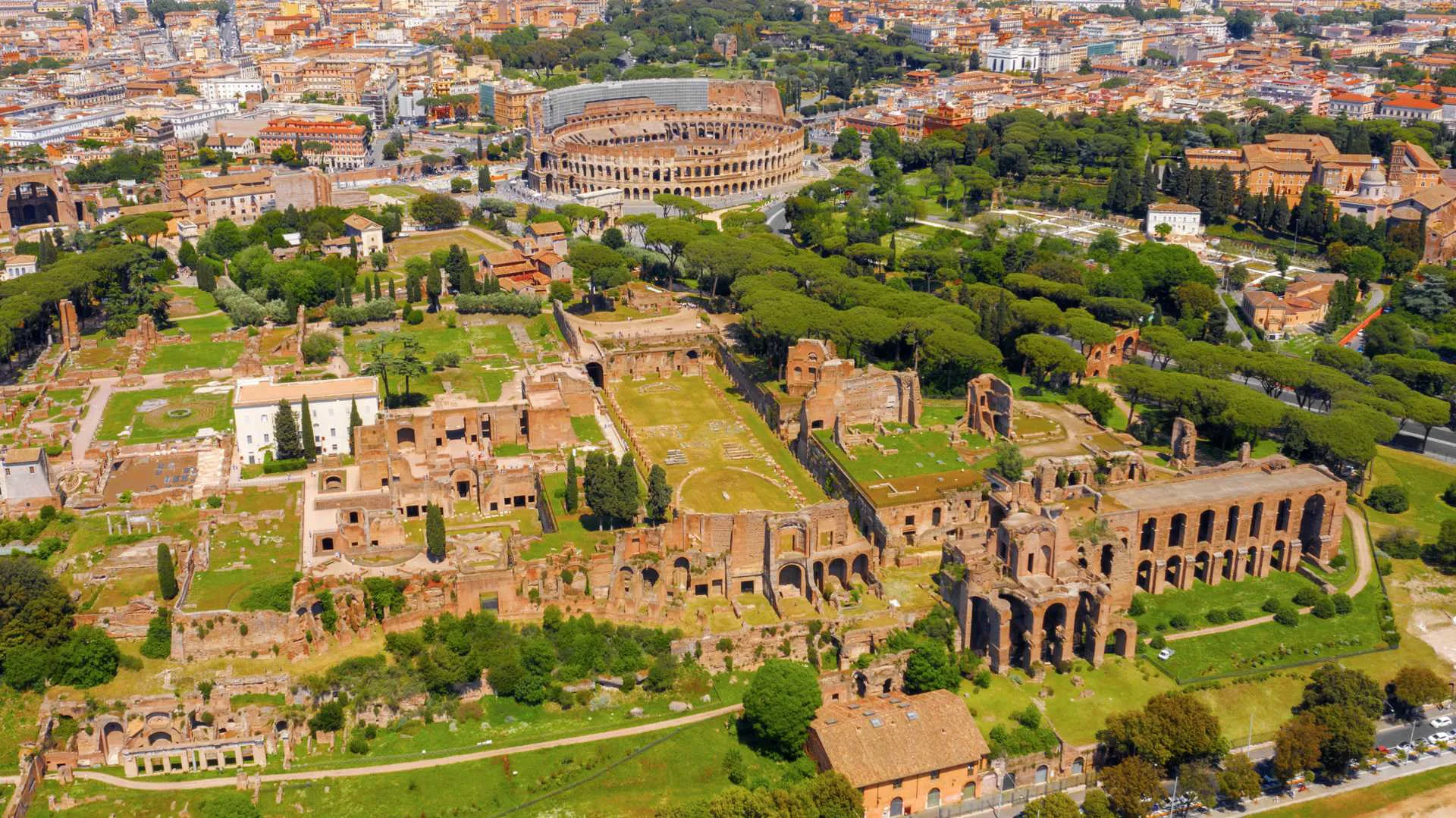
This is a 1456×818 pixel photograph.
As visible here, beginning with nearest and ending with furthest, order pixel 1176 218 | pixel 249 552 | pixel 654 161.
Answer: pixel 249 552 → pixel 1176 218 → pixel 654 161

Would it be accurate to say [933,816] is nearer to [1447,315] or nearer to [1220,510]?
[1220,510]

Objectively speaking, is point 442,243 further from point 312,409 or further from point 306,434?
point 306,434

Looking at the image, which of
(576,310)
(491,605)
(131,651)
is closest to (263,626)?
(131,651)

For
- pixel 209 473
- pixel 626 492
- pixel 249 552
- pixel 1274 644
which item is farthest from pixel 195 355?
pixel 1274 644

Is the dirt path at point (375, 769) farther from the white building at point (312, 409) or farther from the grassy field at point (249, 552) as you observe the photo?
the white building at point (312, 409)

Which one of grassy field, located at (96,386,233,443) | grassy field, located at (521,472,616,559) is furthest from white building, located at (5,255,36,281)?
grassy field, located at (521,472,616,559)

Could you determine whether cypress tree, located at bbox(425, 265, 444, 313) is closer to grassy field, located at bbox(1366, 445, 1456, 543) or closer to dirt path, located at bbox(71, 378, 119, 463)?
dirt path, located at bbox(71, 378, 119, 463)
